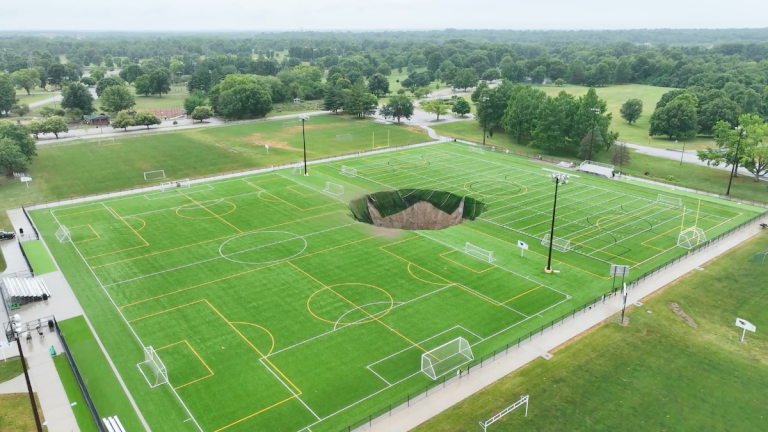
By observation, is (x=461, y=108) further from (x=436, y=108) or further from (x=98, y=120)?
(x=98, y=120)

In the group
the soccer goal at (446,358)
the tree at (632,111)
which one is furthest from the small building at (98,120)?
the tree at (632,111)

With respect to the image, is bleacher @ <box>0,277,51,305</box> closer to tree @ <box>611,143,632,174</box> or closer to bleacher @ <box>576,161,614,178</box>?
bleacher @ <box>576,161,614,178</box>

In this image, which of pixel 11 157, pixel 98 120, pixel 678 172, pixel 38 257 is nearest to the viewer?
pixel 38 257

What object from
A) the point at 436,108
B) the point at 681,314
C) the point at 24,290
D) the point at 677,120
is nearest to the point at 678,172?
the point at 677,120

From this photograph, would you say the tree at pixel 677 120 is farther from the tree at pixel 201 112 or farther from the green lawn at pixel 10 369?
the green lawn at pixel 10 369

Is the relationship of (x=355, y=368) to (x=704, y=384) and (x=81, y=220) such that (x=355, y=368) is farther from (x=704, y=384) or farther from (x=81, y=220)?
(x=81, y=220)

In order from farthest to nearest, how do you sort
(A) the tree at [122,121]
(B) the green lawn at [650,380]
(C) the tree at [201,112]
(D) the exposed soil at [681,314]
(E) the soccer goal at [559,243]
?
(C) the tree at [201,112]
(A) the tree at [122,121]
(E) the soccer goal at [559,243]
(D) the exposed soil at [681,314]
(B) the green lawn at [650,380]
